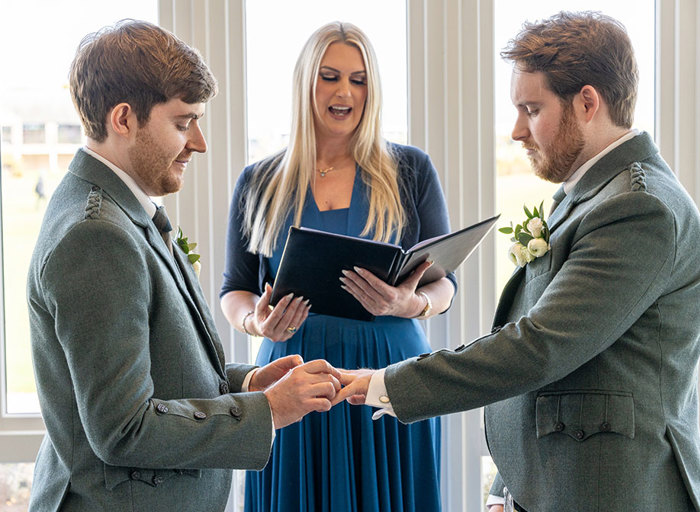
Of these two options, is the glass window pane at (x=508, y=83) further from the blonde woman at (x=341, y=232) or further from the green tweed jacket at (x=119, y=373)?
the green tweed jacket at (x=119, y=373)

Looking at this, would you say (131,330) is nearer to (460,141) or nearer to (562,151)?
(562,151)

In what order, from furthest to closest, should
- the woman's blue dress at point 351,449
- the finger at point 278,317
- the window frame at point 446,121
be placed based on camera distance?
the window frame at point 446,121, the woman's blue dress at point 351,449, the finger at point 278,317

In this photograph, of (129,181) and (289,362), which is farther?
(289,362)

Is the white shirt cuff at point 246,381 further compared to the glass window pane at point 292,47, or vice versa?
the glass window pane at point 292,47

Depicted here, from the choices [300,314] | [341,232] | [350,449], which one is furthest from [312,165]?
[350,449]

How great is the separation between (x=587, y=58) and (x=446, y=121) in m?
1.13

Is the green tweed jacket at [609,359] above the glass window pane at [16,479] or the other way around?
above

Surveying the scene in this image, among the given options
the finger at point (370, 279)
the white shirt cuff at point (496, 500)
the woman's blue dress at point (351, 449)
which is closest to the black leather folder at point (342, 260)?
the finger at point (370, 279)

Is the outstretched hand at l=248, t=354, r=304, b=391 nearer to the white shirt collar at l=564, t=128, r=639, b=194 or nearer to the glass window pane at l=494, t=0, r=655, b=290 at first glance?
the white shirt collar at l=564, t=128, r=639, b=194

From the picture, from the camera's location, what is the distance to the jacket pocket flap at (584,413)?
156cm

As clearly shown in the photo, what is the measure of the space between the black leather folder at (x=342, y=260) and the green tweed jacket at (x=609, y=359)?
1.09 feet

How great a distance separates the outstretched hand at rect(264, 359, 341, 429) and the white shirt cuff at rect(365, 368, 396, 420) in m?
0.08

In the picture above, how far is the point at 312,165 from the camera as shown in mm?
2473

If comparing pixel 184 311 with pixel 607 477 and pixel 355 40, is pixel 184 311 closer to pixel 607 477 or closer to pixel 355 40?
pixel 607 477
